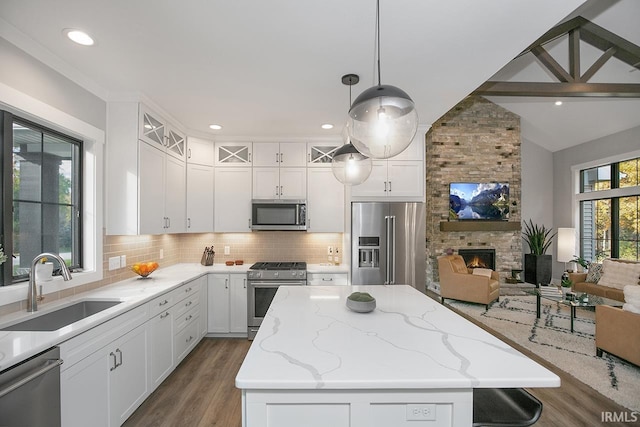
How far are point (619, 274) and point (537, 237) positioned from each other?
6.74ft

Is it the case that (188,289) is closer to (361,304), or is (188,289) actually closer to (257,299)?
(257,299)

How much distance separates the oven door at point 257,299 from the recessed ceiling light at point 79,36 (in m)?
2.67

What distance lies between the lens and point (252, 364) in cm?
116

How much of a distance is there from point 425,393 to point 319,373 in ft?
1.36

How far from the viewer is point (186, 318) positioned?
3033 millimetres

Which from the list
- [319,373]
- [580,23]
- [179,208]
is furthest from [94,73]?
[580,23]

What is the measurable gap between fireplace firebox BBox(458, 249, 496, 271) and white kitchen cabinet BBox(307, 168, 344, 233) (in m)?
3.85

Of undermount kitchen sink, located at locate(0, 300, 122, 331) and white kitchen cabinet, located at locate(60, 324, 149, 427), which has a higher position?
undermount kitchen sink, located at locate(0, 300, 122, 331)

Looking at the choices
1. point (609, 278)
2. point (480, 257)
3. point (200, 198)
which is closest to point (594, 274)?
point (609, 278)

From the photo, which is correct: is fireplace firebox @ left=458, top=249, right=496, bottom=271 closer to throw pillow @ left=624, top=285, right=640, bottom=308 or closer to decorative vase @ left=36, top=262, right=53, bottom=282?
throw pillow @ left=624, top=285, right=640, bottom=308

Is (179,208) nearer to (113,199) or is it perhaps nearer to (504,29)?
(113,199)

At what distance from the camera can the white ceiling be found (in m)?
1.59
